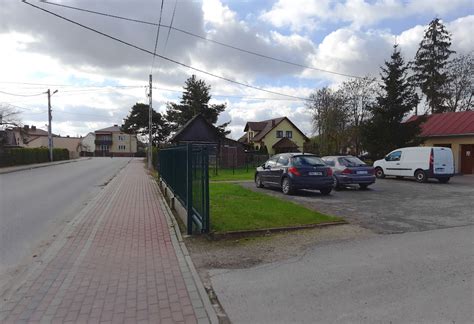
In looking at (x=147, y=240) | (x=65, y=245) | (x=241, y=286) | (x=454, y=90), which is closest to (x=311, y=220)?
(x=147, y=240)

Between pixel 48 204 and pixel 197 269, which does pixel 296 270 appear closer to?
pixel 197 269

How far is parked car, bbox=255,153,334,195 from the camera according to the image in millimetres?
13656

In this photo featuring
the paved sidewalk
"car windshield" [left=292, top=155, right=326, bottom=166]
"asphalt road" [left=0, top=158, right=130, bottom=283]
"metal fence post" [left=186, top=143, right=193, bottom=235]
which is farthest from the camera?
"car windshield" [left=292, top=155, right=326, bottom=166]

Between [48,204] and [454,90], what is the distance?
140 feet

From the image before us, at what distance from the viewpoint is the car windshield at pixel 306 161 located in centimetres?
1394

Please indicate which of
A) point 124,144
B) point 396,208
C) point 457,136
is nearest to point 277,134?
point 457,136

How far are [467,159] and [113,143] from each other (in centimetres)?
11016

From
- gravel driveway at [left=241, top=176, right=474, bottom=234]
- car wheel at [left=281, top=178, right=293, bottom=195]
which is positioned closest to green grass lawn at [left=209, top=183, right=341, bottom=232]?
gravel driveway at [left=241, top=176, right=474, bottom=234]

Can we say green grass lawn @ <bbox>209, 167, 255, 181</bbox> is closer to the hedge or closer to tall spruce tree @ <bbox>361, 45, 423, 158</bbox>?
tall spruce tree @ <bbox>361, 45, 423, 158</bbox>

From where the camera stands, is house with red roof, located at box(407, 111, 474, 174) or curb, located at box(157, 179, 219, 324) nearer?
curb, located at box(157, 179, 219, 324)

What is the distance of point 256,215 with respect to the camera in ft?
30.1

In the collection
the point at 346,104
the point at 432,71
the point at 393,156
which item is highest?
the point at 432,71

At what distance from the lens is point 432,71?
4322 cm

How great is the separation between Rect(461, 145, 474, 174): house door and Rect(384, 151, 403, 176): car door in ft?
30.3
